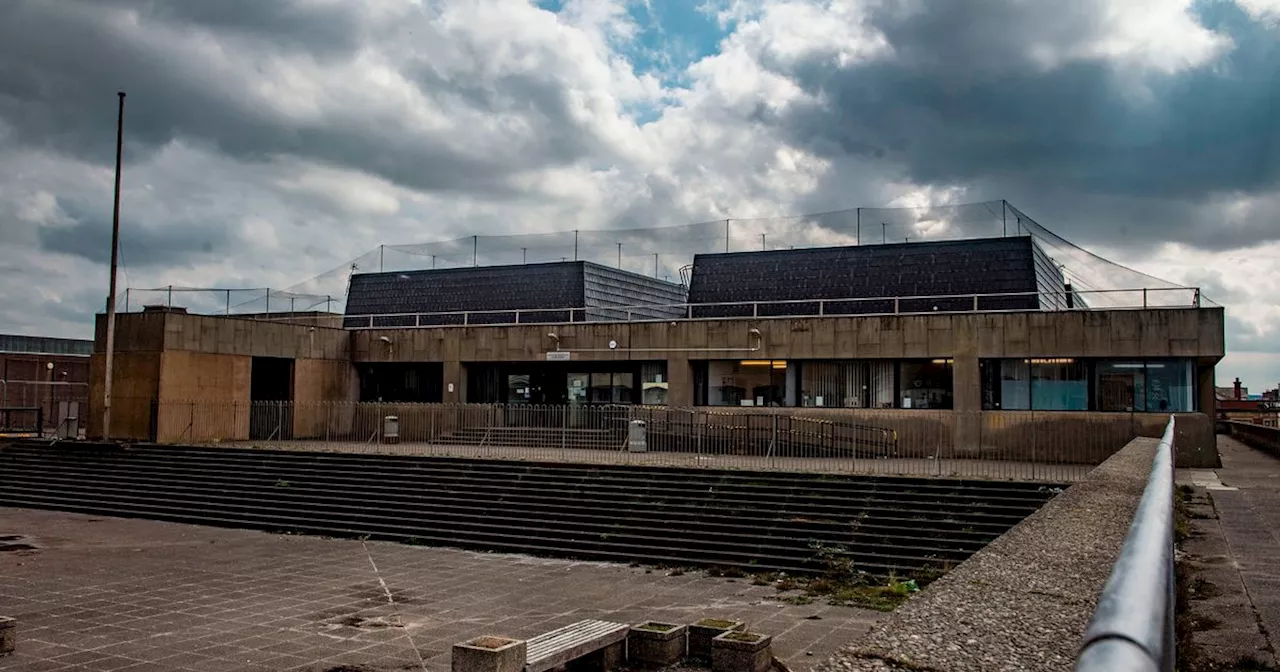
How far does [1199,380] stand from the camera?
87.9 ft

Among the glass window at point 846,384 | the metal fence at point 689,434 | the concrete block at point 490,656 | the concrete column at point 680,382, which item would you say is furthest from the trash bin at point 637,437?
the concrete block at point 490,656

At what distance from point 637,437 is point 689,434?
1560mm

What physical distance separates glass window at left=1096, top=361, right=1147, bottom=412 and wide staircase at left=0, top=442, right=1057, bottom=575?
32.5ft

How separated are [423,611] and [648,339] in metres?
20.0

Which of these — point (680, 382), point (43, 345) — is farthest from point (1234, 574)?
point (43, 345)

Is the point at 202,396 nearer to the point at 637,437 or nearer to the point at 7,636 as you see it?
the point at 637,437

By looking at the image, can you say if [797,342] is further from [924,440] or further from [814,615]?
[814,615]

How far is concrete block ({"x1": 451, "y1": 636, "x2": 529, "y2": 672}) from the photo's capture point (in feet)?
27.3

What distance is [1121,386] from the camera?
26.3 m

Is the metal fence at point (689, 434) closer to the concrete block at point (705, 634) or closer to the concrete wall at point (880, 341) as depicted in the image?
the concrete wall at point (880, 341)

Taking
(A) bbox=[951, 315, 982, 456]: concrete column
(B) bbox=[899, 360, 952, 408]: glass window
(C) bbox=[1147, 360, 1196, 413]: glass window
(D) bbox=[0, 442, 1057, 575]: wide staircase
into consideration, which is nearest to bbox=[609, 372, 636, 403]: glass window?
(B) bbox=[899, 360, 952, 408]: glass window

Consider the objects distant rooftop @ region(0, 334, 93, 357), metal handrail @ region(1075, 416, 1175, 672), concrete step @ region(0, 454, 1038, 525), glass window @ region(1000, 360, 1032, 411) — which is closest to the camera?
metal handrail @ region(1075, 416, 1175, 672)

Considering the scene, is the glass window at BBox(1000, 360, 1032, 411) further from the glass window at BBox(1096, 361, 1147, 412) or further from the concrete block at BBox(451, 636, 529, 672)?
the concrete block at BBox(451, 636, 529, 672)

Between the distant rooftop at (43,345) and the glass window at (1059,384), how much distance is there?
4744 cm
